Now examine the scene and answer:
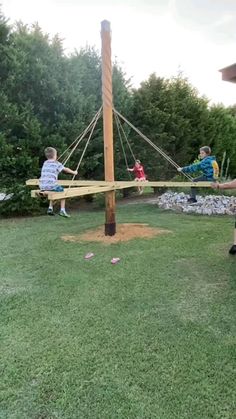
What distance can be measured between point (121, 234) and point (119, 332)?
121 inches

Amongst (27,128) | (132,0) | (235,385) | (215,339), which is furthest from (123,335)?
(132,0)

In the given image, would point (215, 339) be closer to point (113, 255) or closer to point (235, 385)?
point (235, 385)

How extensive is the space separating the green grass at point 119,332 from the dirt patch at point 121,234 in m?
0.40

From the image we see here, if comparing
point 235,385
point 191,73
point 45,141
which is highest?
point 191,73

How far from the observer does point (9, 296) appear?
3.67 meters

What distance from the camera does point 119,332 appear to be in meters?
2.92

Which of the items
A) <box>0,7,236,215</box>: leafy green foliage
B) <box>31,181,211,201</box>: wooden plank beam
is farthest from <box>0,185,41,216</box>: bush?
<box>31,181,211,201</box>: wooden plank beam

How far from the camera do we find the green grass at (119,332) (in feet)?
7.07

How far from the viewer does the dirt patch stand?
18.8ft

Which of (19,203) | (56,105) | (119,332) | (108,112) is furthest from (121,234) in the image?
(56,105)

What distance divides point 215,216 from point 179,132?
5.36 m

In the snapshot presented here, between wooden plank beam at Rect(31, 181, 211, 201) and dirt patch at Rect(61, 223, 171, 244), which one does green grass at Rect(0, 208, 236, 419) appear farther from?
wooden plank beam at Rect(31, 181, 211, 201)

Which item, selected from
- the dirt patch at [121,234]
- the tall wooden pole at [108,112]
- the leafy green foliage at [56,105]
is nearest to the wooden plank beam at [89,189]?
the tall wooden pole at [108,112]

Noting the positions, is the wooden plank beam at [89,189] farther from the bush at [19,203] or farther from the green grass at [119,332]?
the bush at [19,203]
